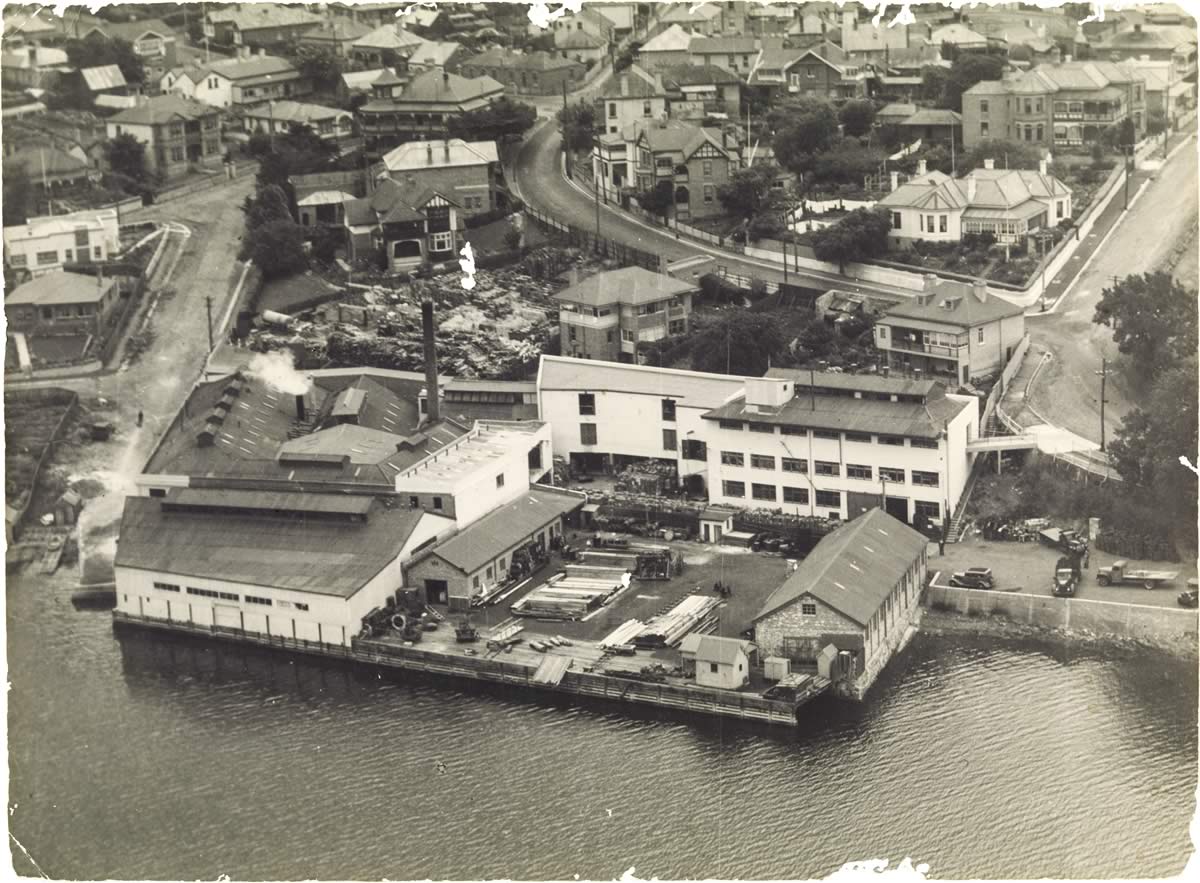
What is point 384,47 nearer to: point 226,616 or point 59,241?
point 59,241

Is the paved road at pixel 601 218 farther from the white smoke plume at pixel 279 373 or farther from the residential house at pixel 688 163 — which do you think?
the white smoke plume at pixel 279 373

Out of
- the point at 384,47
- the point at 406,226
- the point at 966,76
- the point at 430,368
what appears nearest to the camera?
the point at 430,368

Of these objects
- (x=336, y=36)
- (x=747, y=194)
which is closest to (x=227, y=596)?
(x=747, y=194)

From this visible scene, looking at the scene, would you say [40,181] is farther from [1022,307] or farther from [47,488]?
[1022,307]

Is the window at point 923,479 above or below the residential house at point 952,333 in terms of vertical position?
below

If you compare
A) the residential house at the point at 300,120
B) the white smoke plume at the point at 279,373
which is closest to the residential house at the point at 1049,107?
the residential house at the point at 300,120

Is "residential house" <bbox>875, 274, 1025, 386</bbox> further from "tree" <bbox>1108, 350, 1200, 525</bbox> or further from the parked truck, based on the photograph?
the parked truck
